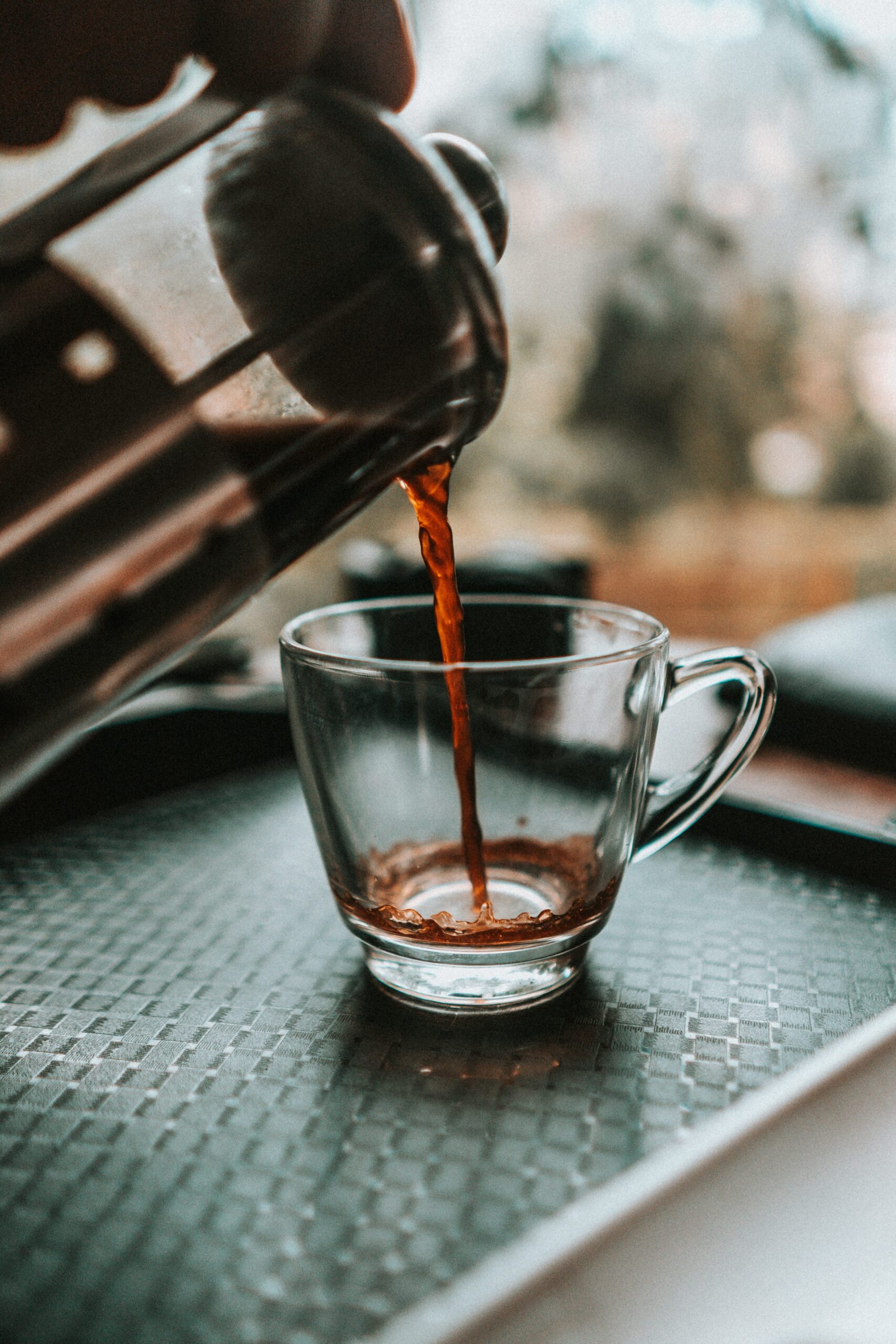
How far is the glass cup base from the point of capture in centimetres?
34

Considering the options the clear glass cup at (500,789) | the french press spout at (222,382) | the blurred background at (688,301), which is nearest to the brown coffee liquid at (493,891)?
the clear glass cup at (500,789)

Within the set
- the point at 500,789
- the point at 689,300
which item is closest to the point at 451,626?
the point at 500,789

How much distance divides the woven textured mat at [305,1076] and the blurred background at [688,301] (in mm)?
1517

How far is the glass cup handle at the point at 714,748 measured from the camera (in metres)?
0.37

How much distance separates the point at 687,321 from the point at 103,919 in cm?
236

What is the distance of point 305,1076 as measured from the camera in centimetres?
31

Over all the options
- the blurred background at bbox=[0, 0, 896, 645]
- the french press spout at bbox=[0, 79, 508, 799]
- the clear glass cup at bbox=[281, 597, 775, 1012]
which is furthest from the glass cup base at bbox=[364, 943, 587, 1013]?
the blurred background at bbox=[0, 0, 896, 645]

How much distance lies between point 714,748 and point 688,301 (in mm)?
2279

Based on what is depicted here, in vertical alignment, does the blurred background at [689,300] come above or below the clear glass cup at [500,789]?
below

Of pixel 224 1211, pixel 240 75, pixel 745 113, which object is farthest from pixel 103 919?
pixel 745 113

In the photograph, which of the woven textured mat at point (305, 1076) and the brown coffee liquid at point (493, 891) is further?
the brown coffee liquid at point (493, 891)

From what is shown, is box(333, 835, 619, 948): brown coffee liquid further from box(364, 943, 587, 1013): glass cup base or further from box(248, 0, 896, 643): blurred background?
box(248, 0, 896, 643): blurred background

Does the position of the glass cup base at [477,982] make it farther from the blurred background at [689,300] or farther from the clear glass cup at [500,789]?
the blurred background at [689,300]

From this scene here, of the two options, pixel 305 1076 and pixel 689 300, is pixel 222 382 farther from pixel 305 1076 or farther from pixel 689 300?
pixel 689 300
